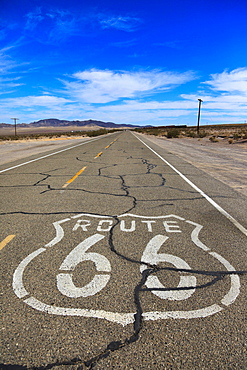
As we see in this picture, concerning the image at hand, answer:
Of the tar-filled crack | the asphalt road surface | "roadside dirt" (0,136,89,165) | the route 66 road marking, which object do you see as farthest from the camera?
"roadside dirt" (0,136,89,165)

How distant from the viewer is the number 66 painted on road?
119 inches

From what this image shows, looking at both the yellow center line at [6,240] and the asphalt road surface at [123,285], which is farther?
the yellow center line at [6,240]

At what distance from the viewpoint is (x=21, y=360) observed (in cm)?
218

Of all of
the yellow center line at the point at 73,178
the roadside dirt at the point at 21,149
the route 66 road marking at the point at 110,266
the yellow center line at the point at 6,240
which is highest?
the route 66 road marking at the point at 110,266

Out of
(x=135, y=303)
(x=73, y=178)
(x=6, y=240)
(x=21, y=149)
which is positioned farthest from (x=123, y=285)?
(x=21, y=149)

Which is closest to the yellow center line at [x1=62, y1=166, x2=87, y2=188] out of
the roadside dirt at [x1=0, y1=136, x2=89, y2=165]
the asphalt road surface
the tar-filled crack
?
the asphalt road surface

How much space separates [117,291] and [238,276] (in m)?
1.47

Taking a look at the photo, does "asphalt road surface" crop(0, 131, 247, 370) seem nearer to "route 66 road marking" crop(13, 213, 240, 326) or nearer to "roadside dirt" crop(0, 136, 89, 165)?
"route 66 road marking" crop(13, 213, 240, 326)

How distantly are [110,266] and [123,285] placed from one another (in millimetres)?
459

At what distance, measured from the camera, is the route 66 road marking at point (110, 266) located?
272cm

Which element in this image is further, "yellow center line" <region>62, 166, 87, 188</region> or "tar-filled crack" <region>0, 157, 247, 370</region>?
"yellow center line" <region>62, 166, 87, 188</region>

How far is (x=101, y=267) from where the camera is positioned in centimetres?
356

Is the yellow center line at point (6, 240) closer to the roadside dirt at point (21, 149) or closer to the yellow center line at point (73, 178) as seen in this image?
the yellow center line at point (73, 178)

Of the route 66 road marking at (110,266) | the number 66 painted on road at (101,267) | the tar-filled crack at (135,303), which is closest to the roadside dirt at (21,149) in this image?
the route 66 road marking at (110,266)
